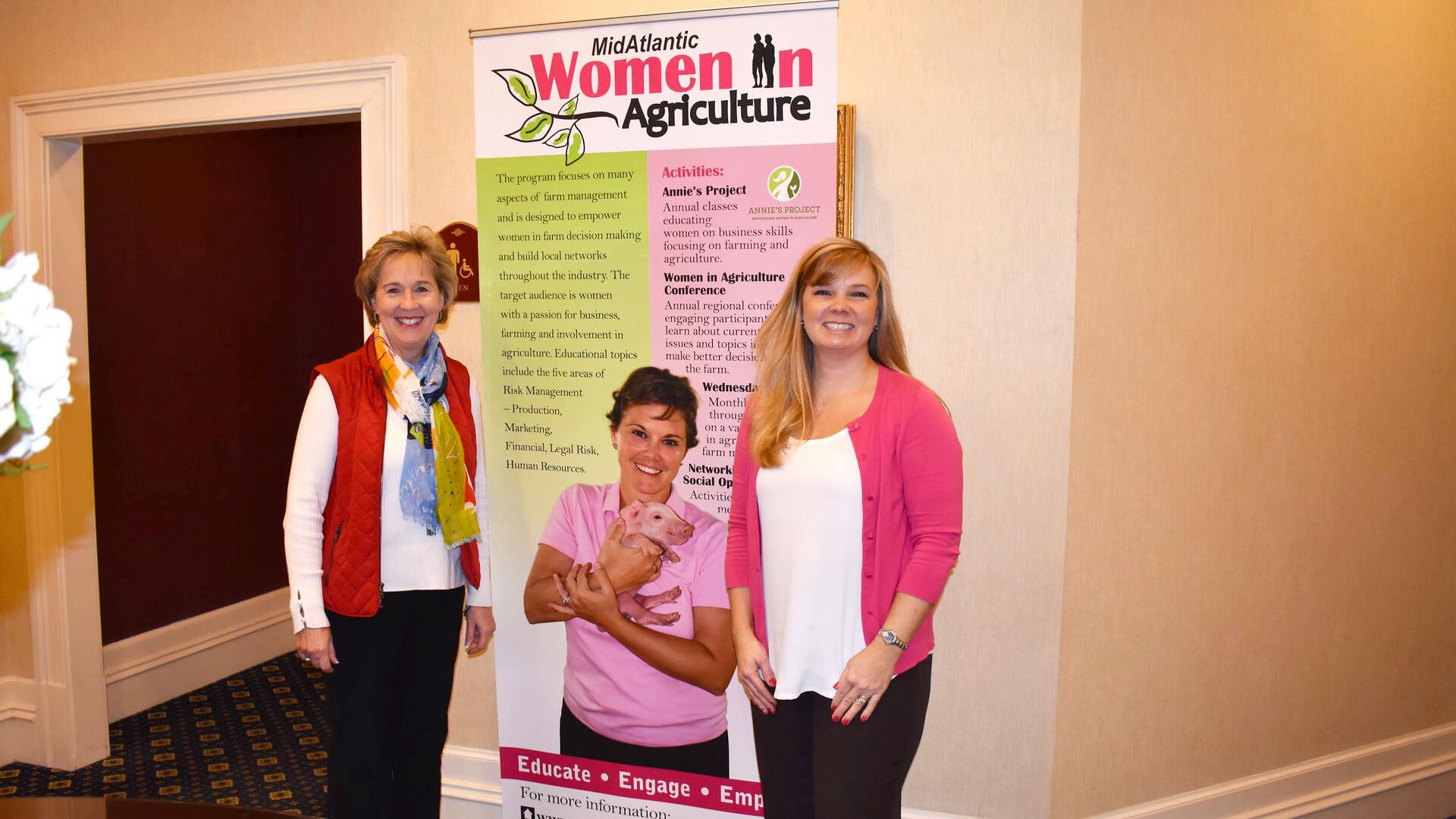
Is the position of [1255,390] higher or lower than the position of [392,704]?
higher

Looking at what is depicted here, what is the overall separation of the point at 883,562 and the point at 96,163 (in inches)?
135

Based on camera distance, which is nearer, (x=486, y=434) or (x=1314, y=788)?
(x=486, y=434)

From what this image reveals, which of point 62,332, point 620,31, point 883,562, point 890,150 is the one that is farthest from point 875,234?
point 62,332

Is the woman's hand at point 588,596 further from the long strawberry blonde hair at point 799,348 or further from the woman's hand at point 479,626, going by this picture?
the long strawberry blonde hair at point 799,348

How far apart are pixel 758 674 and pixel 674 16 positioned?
1.52 metres

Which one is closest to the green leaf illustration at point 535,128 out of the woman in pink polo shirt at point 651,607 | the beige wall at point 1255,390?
the woman in pink polo shirt at point 651,607

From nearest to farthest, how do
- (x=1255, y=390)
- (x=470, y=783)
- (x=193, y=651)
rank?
(x=1255, y=390)
(x=470, y=783)
(x=193, y=651)

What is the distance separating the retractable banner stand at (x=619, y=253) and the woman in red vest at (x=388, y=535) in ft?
0.79

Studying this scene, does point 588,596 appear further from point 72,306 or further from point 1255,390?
point 72,306

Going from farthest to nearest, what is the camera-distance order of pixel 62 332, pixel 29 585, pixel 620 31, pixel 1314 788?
pixel 29 585 → pixel 1314 788 → pixel 620 31 → pixel 62 332

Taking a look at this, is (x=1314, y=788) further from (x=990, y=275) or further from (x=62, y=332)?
(x=62, y=332)

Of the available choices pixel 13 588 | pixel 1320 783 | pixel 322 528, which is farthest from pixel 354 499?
pixel 1320 783

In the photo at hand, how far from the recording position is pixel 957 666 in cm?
258

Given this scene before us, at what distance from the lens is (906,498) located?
1932 millimetres
